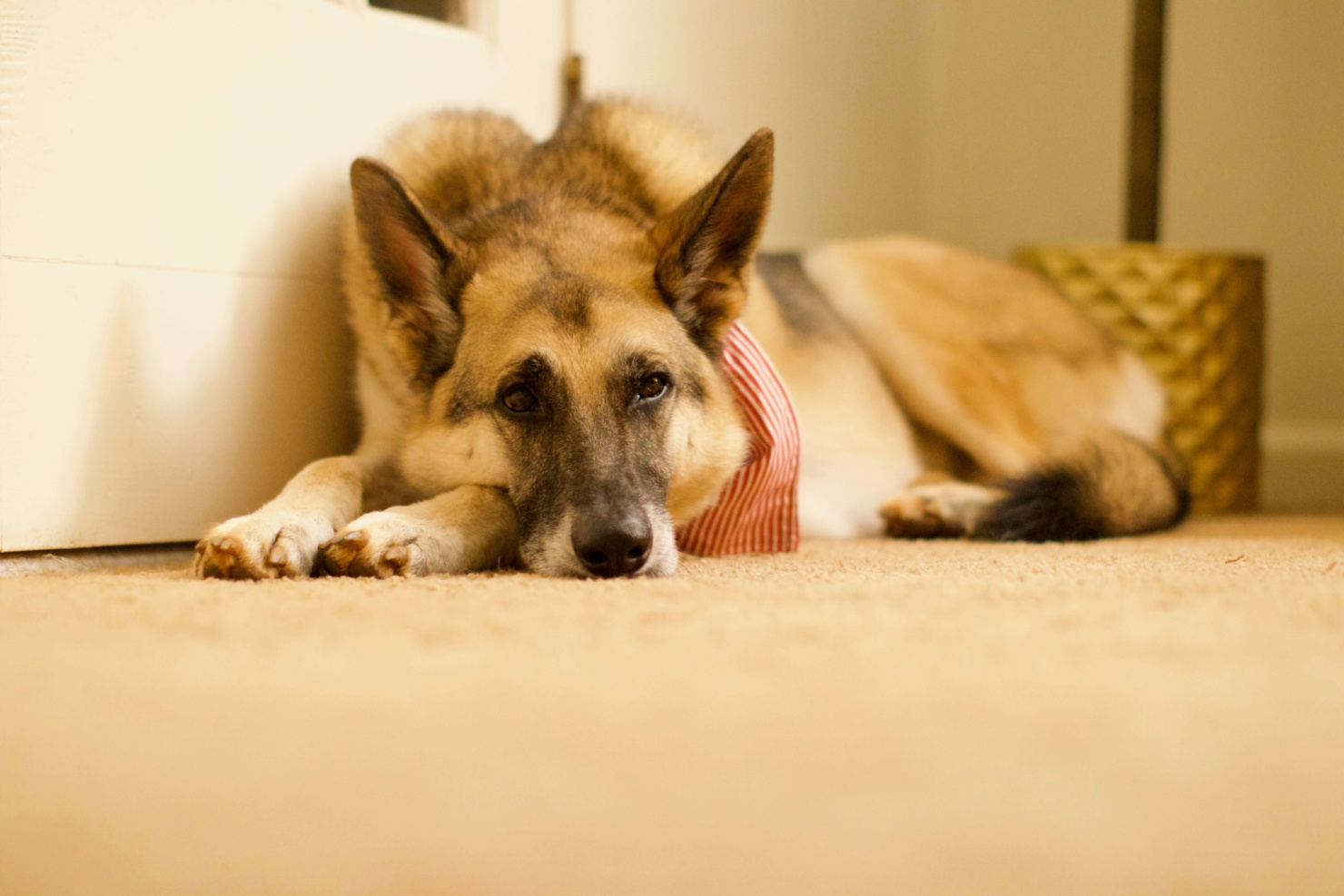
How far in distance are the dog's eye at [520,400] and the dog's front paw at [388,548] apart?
0.24 metres

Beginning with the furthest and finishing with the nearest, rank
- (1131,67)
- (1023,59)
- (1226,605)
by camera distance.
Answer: (1023,59), (1131,67), (1226,605)

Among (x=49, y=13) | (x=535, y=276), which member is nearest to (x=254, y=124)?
(x=49, y=13)

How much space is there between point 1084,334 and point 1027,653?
211 centimetres

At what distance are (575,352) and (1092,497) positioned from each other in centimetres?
114

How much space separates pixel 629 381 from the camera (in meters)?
1.81

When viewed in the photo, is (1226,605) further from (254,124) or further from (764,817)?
(254,124)

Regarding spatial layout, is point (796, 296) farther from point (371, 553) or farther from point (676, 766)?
point (676, 766)

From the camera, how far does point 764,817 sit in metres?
0.79

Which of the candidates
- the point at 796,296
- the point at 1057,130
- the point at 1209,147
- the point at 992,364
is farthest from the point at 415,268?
the point at 1209,147

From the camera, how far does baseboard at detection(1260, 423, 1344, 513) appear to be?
3.86 metres

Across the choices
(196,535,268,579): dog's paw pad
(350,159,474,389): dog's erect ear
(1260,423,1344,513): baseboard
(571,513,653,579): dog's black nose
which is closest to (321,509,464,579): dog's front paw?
(196,535,268,579): dog's paw pad

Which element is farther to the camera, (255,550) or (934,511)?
(934,511)

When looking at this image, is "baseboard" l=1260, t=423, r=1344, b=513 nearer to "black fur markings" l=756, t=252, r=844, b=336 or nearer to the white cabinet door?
"black fur markings" l=756, t=252, r=844, b=336

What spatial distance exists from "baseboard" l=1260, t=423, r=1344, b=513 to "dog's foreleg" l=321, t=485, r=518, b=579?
3082mm
